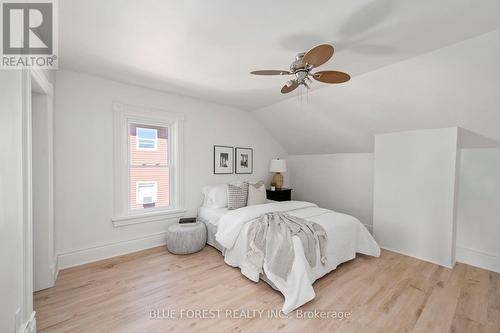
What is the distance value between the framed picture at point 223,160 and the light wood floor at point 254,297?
170cm

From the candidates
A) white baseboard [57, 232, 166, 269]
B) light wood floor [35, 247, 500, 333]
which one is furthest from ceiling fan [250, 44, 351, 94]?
white baseboard [57, 232, 166, 269]

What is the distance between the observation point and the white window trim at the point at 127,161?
293cm

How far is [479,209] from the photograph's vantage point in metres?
2.75

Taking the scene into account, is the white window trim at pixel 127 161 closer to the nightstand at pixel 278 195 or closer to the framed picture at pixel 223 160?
the framed picture at pixel 223 160

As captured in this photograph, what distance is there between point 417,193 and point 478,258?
1038 millimetres

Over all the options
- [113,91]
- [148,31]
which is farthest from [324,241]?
[113,91]

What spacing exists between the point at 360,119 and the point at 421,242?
199 cm

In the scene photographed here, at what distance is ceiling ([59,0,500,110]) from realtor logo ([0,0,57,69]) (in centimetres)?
9

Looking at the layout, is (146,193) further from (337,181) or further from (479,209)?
(479,209)

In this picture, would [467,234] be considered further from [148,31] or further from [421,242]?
[148,31]

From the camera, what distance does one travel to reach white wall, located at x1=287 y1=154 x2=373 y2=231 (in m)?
3.90

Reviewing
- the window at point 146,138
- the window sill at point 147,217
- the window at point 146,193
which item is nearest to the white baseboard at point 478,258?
the window sill at point 147,217

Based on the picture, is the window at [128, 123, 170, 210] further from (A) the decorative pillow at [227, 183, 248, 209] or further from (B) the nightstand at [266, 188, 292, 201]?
(B) the nightstand at [266, 188, 292, 201]

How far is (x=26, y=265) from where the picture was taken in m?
1.40
